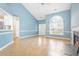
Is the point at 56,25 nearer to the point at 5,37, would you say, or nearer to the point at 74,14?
the point at 74,14

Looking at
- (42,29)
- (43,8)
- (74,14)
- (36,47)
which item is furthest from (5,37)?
(74,14)

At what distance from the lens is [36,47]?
248cm

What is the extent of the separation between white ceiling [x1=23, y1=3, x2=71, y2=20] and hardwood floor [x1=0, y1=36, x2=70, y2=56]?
1.91 feet

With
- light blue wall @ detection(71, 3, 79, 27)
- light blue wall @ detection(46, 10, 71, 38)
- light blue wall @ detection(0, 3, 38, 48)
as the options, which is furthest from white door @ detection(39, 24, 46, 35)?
light blue wall @ detection(71, 3, 79, 27)

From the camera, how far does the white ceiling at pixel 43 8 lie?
8.04 ft

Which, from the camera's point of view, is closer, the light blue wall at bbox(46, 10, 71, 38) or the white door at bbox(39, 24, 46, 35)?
the light blue wall at bbox(46, 10, 71, 38)

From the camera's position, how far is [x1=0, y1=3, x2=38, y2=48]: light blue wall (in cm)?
243

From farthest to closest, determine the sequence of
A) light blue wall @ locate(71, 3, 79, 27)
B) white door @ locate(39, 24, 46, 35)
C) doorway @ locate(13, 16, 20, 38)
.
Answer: white door @ locate(39, 24, 46, 35), doorway @ locate(13, 16, 20, 38), light blue wall @ locate(71, 3, 79, 27)

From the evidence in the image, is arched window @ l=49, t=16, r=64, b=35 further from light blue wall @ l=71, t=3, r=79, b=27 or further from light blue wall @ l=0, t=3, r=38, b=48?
light blue wall @ l=0, t=3, r=38, b=48

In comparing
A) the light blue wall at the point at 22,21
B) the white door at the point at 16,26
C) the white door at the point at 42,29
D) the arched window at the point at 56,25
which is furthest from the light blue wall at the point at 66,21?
the white door at the point at 16,26

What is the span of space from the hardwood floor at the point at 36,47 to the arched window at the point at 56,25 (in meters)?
0.19

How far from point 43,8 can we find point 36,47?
92 centimetres

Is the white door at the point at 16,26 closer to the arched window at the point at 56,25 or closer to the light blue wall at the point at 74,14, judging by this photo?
the arched window at the point at 56,25

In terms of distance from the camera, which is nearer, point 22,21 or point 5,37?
point 5,37
